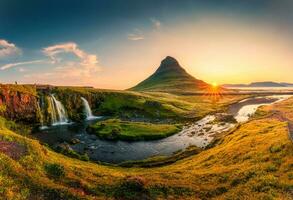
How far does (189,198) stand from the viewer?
92.9ft

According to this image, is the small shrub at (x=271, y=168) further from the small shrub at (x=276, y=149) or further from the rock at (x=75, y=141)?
the rock at (x=75, y=141)

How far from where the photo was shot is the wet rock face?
3686 inches

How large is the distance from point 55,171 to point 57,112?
86066mm

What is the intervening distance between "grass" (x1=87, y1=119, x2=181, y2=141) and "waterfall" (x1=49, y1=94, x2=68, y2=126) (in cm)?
1884

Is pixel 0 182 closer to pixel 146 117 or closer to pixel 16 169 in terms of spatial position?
pixel 16 169

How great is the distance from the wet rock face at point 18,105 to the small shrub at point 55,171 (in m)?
68.3

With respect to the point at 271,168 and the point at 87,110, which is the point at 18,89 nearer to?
the point at 87,110

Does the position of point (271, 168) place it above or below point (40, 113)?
below

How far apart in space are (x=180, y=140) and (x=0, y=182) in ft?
211

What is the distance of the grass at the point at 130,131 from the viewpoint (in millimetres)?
86188

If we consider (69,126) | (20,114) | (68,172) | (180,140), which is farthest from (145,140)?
(68,172)

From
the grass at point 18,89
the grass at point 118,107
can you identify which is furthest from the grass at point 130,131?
the grass at point 18,89

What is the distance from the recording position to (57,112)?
112688 millimetres

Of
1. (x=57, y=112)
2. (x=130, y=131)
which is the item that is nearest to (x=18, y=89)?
(x=57, y=112)
